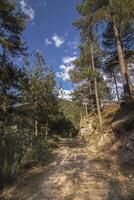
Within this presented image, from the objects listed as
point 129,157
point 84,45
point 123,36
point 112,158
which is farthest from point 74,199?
point 123,36

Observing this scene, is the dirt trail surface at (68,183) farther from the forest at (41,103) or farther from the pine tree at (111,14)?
the pine tree at (111,14)

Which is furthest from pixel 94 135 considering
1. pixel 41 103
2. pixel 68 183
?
pixel 68 183

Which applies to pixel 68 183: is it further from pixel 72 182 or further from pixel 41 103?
pixel 41 103

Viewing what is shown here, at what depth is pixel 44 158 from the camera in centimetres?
1576

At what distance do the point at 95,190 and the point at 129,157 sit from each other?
11.3ft

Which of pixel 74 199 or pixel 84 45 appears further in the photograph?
pixel 84 45

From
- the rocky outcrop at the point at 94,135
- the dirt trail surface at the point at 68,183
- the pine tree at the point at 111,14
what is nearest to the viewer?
the dirt trail surface at the point at 68,183

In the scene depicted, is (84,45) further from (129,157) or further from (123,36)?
(129,157)

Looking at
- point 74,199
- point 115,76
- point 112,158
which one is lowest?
point 74,199

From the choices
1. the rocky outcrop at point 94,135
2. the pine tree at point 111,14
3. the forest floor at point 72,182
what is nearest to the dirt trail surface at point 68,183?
the forest floor at point 72,182

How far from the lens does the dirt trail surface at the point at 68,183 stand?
28.7ft

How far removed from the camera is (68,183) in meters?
10.1

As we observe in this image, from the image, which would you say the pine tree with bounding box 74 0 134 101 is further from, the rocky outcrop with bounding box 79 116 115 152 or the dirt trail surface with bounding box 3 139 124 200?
the dirt trail surface with bounding box 3 139 124 200

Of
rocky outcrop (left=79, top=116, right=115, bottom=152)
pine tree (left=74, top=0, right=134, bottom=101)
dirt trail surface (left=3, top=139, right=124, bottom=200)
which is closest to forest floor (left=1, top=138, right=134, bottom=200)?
dirt trail surface (left=3, top=139, right=124, bottom=200)
